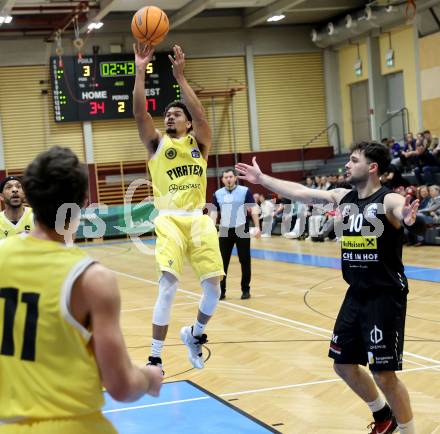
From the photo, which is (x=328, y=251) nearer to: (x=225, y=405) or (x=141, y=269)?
(x=141, y=269)

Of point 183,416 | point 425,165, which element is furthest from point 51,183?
point 425,165

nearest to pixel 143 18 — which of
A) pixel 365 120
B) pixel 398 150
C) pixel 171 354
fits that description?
pixel 171 354

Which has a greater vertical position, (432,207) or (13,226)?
(13,226)

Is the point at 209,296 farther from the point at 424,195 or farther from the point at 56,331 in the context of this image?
the point at 424,195

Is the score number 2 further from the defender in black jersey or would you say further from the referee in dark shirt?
the defender in black jersey

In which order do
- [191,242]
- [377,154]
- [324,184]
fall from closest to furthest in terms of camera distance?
1. [377,154]
2. [191,242]
3. [324,184]

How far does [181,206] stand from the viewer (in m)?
6.39

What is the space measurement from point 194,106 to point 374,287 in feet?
8.58

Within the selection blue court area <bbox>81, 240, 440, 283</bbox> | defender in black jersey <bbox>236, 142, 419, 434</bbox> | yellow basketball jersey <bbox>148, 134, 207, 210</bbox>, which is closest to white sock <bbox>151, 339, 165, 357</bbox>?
yellow basketball jersey <bbox>148, 134, 207, 210</bbox>

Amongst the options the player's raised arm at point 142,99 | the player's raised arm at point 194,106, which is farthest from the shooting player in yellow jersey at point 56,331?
the player's raised arm at point 194,106

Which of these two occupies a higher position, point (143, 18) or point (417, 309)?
point (143, 18)

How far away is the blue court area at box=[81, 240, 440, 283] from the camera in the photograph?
11875 mm

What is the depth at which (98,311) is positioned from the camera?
90.8 inches

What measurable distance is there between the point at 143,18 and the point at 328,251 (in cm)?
1002
